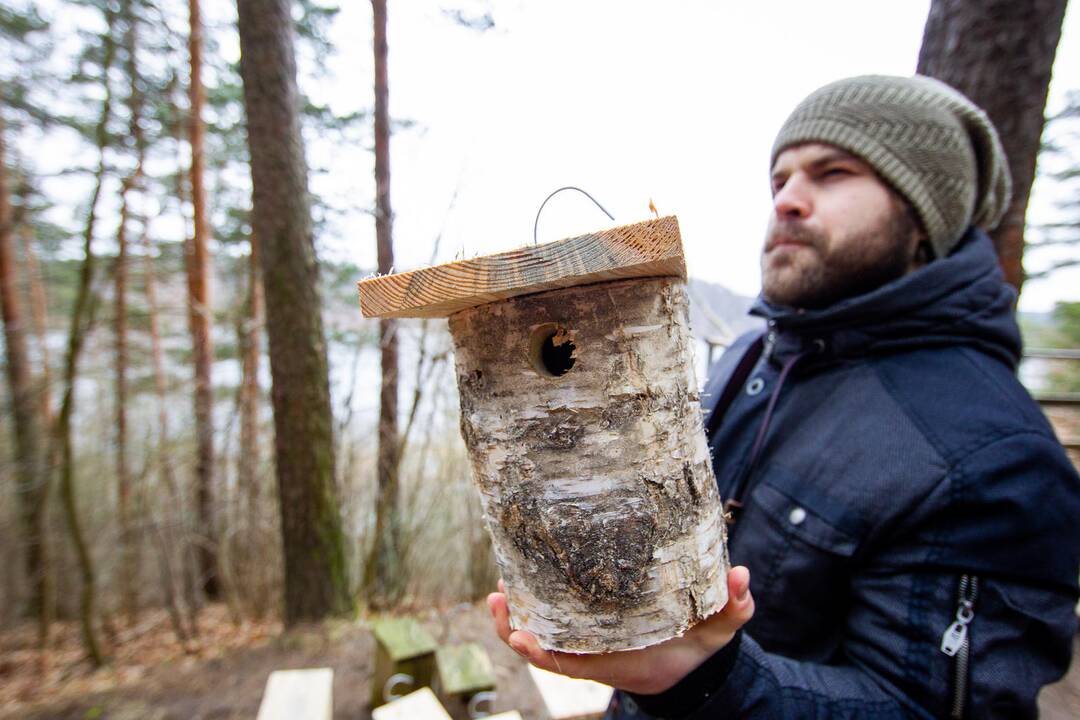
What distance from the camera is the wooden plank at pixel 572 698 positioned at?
9.31 feet

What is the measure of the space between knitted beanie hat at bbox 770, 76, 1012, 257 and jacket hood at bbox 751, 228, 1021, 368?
14 centimetres

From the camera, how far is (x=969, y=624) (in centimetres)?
112

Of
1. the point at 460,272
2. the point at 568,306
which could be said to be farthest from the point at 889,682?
the point at 460,272

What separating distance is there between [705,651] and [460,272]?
957 millimetres

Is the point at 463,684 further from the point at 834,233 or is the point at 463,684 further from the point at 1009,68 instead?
the point at 1009,68

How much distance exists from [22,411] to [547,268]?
8400 millimetres

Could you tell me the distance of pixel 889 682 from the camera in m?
1.19

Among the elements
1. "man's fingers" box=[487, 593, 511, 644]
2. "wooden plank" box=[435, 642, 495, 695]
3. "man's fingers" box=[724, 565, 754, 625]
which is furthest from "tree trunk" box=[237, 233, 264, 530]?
"man's fingers" box=[724, 565, 754, 625]

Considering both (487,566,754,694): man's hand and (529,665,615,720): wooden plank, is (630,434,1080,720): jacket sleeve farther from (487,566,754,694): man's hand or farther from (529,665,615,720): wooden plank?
(529,665,615,720): wooden plank

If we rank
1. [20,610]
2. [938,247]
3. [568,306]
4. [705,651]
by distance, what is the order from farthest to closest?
[20,610], [938,247], [705,651], [568,306]

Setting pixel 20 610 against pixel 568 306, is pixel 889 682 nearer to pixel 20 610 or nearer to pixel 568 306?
pixel 568 306

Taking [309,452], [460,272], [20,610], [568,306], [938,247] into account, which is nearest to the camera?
[460,272]

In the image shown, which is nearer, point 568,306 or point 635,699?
point 568,306

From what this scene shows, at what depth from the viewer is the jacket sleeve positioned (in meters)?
1.12
